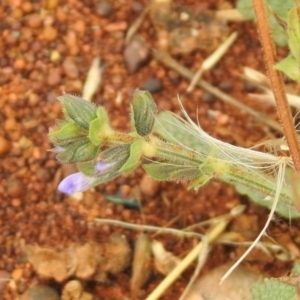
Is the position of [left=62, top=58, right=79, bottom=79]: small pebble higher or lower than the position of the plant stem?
lower

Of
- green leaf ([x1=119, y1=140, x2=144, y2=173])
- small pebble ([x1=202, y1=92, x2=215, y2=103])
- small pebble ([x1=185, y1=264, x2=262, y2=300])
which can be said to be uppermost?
green leaf ([x1=119, y1=140, x2=144, y2=173])

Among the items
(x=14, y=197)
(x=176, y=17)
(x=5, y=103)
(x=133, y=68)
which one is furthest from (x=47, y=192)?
(x=176, y=17)

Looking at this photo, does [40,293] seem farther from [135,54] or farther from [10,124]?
[135,54]

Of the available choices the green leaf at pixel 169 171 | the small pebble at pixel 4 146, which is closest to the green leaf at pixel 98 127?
the green leaf at pixel 169 171

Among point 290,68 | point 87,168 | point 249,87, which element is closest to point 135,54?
point 249,87

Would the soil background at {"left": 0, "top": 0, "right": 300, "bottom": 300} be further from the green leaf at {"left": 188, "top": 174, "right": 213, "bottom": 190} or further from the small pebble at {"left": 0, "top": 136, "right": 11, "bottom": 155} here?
the green leaf at {"left": 188, "top": 174, "right": 213, "bottom": 190}

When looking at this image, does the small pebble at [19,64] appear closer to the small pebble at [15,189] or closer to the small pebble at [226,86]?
the small pebble at [15,189]

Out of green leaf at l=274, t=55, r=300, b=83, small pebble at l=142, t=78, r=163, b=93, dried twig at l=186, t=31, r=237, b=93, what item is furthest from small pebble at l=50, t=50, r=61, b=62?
green leaf at l=274, t=55, r=300, b=83

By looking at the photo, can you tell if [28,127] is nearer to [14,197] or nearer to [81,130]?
[14,197]
